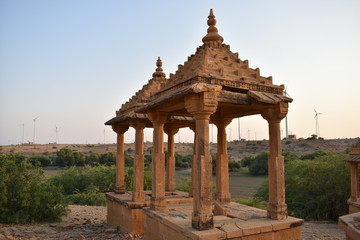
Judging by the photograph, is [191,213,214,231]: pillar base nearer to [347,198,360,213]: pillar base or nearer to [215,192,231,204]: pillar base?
[215,192,231,204]: pillar base

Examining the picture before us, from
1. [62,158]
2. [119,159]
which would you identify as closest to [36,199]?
[119,159]

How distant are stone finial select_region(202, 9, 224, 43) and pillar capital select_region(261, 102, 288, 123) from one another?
2106mm

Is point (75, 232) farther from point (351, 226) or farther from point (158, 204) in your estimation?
point (351, 226)

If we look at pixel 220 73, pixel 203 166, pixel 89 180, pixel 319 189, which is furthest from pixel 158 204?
pixel 89 180

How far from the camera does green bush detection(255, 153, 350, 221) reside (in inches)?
596

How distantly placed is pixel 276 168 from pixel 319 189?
1183 centimetres

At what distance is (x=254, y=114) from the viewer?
7406 mm

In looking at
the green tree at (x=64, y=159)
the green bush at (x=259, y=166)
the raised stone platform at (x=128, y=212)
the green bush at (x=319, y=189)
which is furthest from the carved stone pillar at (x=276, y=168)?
the green tree at (x=64, y=159)

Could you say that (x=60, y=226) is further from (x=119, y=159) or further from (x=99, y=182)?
(x=99, y=182)

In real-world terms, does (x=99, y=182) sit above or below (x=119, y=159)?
below

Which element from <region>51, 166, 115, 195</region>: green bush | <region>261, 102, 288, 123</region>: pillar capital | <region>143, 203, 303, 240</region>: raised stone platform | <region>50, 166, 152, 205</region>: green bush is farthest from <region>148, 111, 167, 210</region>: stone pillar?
<region>51, 166, 115, 195</region>: green bush

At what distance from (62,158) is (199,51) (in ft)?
146

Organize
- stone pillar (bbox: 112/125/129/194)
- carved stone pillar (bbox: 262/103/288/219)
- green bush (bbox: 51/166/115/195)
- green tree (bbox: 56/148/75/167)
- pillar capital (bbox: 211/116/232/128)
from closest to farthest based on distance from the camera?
carved stone pillar (bbox: 262/103/288/219), pillar capital (bbox: 211/116/232/128), stone pillar (bbox: 112/125/129/194), green bush (bbox: 51/166/115/195), green tree (bbox: 56/148/75/167)

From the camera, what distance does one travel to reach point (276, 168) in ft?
20.1
